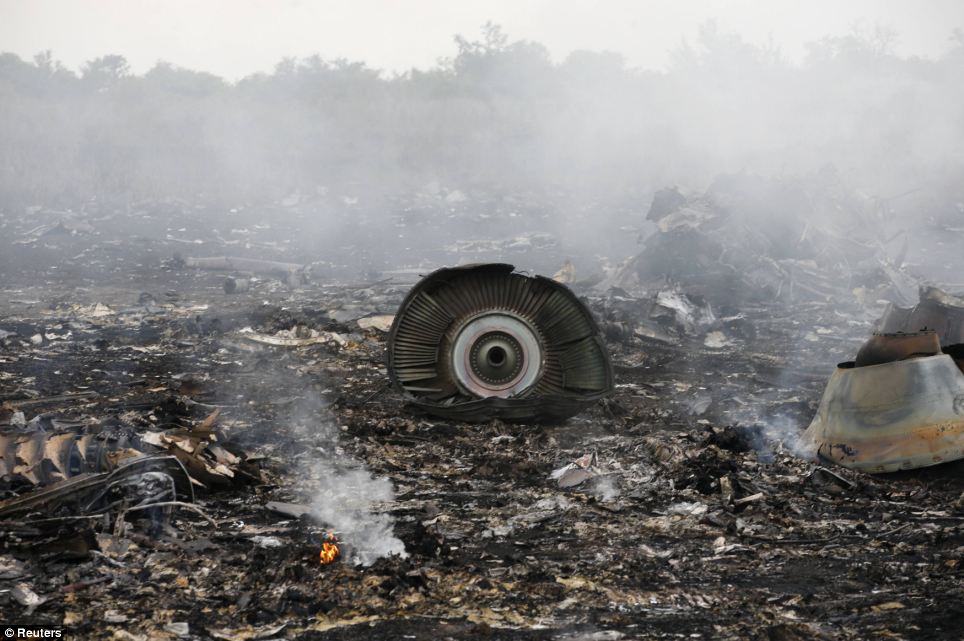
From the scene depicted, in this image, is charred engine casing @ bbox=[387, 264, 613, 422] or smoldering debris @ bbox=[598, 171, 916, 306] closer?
charred engine casing @ bbox=[387, 264, 613, 422]

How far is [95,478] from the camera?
464cm

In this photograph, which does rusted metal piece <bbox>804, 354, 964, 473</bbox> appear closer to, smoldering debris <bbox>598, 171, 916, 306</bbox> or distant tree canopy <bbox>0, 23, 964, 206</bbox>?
smoldering debris <bbox>598, 171, 916, 306</bbox>

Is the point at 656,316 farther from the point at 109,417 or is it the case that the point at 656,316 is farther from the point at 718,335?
the point at 109,417

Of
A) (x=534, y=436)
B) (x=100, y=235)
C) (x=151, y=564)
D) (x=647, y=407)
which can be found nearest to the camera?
(x=151, y=564)

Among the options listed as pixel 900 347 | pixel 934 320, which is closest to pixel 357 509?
pixel 900 347

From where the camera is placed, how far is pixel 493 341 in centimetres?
699

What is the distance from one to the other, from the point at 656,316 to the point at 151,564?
8.65 meters

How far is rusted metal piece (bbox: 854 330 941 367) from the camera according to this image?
5750mm

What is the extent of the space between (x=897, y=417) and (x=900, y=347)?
525 millimetres

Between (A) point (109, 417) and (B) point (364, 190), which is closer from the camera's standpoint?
(A) point (109, 417)

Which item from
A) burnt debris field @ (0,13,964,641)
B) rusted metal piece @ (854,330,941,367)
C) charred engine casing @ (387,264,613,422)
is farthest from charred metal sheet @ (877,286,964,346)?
charred engine casing @ (387,264,613,422)

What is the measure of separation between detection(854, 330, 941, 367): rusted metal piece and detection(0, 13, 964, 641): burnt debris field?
0.06 feet

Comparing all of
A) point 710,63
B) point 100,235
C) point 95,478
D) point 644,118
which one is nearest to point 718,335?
point 95,478

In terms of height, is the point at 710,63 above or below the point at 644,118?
above
